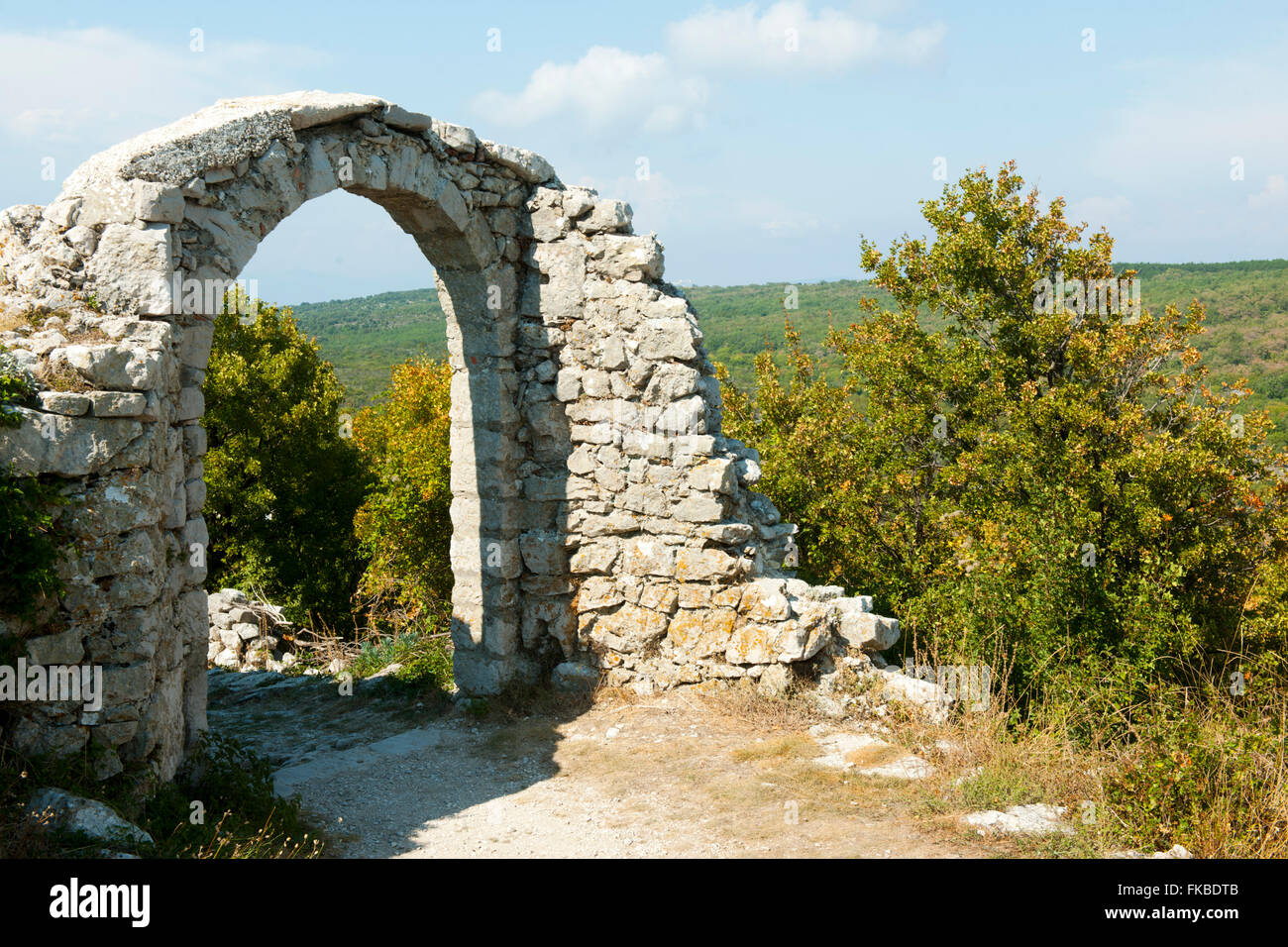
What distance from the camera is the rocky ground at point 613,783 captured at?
498 centimetres

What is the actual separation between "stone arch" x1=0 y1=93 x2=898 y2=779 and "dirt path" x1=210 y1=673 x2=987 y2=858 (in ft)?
1.90

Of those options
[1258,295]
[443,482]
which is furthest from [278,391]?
[1258,295]

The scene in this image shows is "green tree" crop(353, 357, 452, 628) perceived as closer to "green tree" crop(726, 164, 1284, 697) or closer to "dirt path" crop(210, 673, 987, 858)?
"green tree" crop(726, 164, 1284, 697)

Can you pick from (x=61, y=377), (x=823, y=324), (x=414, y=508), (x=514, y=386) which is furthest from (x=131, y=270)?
(x=823, y=324)

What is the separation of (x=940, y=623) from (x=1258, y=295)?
3176 centimetres

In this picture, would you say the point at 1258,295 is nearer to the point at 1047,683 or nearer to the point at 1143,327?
the point at 1143,327

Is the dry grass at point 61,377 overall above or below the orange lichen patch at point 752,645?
above

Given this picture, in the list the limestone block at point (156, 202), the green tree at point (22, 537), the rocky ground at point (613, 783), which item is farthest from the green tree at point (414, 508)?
the green tree at point (22, 537)

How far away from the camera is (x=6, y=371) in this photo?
442 cm

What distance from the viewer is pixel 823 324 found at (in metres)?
32.2

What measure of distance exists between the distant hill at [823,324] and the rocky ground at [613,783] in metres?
7.94

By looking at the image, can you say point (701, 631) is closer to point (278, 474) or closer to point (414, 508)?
point (414, 508)

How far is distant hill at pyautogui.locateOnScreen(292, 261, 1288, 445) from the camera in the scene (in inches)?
979

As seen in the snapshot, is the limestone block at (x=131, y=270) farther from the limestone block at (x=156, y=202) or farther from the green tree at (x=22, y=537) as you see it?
the green tree at (x=22, y=537)
